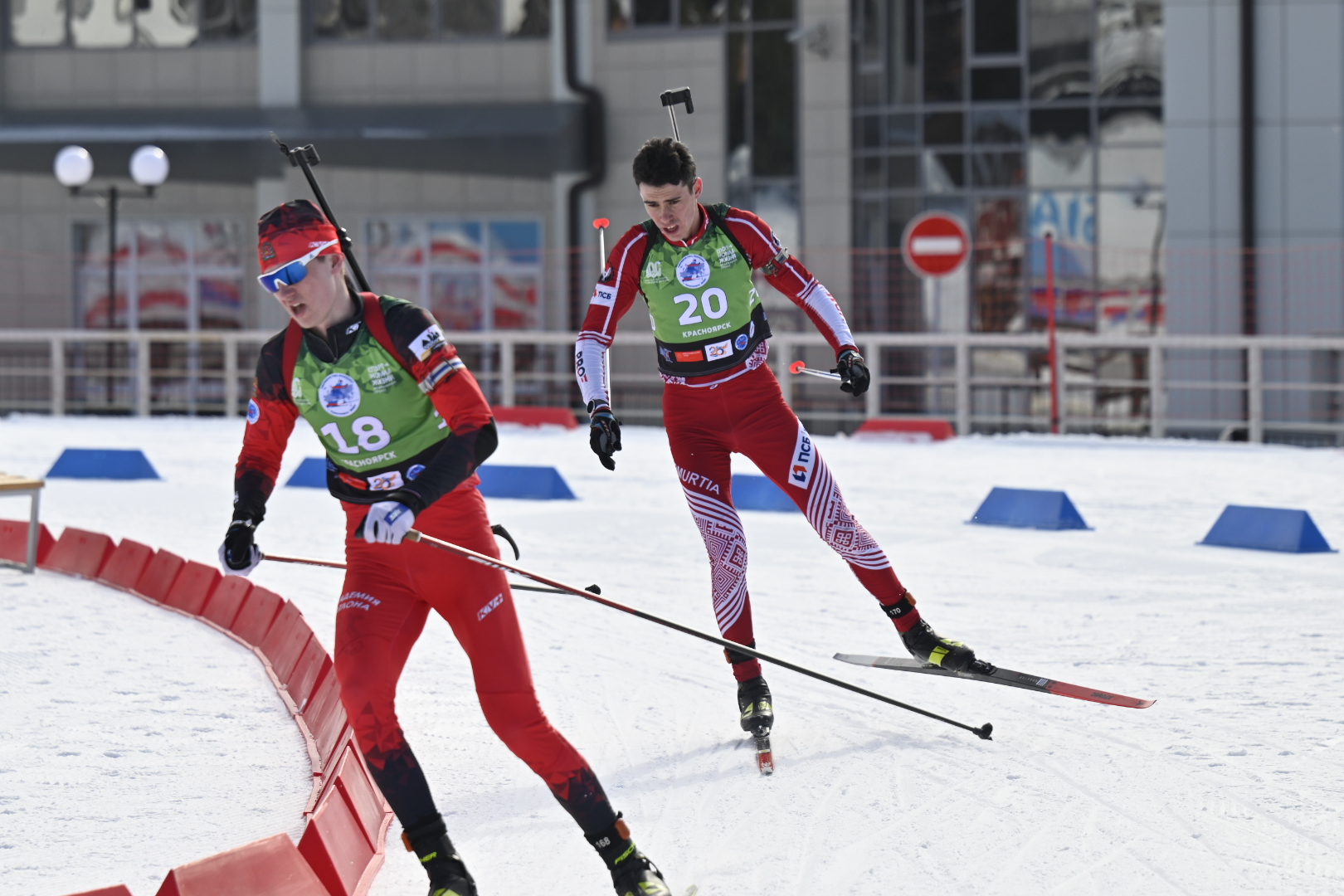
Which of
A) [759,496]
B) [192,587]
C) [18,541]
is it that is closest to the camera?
[192,587]

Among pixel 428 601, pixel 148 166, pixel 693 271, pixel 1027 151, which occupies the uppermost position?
pixel 1027 151

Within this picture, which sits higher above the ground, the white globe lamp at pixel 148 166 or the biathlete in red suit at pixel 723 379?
the white globe lamp at pixel 148 166

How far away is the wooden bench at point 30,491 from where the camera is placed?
784cm

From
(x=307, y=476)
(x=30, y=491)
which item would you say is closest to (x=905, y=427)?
(x=307, y=476)

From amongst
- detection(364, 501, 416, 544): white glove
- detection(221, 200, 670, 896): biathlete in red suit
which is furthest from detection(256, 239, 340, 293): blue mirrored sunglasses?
detection(364, 501, 416, 544): white glove

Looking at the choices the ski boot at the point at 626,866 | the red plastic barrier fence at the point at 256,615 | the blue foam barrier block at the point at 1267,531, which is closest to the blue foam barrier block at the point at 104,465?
the red plastic barrier fence at the point at 256,615

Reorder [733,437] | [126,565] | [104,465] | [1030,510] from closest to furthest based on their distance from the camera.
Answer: [733,437] → [126,565] → [1030,510] → [104,465]

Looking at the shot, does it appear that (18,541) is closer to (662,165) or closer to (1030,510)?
(662,165)

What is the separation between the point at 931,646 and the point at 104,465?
935 centimetres

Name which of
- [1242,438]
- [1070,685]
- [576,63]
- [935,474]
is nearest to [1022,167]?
[1242,438]

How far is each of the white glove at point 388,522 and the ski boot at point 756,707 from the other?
6.27 ft

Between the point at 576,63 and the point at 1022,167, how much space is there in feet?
21.4

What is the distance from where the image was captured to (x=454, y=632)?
137 inches

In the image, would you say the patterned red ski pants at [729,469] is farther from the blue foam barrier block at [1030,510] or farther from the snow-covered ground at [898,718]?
the blue foam barrier block at [1030,510]
